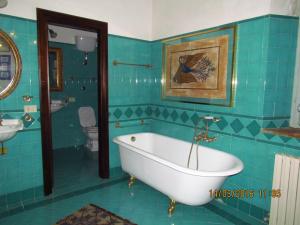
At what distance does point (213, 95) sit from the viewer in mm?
2623

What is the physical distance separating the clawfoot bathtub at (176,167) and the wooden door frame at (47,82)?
41cm

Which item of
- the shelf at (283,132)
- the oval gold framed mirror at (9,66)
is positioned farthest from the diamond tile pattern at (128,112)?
the shelf at (283,132)

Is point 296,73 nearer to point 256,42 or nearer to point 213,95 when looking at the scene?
point 256,42

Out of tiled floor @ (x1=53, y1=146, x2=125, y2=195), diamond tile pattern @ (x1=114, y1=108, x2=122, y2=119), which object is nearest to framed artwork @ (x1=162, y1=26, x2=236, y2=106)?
diamond tile pattern @ (x1=114, y1=108, x2=122, y2=119)

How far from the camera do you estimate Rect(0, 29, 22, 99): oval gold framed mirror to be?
2.33 m

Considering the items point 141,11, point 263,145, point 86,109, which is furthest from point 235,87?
point 86,109

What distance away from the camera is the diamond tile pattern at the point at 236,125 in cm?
236

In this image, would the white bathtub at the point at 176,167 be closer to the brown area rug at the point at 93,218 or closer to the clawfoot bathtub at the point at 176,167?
the clawfoot bathtub at the point at 176,167

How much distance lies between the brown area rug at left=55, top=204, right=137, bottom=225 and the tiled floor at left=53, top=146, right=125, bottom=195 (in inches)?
22.5

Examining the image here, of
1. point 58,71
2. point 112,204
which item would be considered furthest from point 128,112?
point 58,71

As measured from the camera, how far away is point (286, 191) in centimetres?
191

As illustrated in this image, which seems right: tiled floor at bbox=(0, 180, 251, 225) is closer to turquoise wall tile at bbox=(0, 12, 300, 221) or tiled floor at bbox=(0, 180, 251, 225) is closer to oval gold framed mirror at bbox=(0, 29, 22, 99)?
turquoise wall tile at bbox=(0, 12, 300, 221)

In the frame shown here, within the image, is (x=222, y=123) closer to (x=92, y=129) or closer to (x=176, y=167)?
(x=176, y=167)

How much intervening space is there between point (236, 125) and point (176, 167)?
33.9 inches
